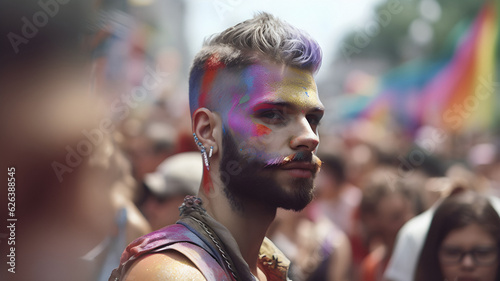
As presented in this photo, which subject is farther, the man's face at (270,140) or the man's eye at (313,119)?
the man's eye at (313,119)

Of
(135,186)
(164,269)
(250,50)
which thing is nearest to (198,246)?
(164,269)

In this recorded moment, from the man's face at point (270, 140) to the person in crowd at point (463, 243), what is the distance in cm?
214

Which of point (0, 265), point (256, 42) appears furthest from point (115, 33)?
point (256, 42)

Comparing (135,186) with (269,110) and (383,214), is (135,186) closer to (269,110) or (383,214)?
(383,214)

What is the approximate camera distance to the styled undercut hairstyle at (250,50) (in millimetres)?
2414

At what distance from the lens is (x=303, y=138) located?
230 centimetres

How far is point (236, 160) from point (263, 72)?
1.16 ft

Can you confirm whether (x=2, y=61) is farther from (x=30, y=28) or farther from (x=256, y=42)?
(x=256, y=42)

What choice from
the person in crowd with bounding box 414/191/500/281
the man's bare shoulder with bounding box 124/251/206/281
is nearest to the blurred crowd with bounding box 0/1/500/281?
the person in crowd with bounding box 414/191/500/281

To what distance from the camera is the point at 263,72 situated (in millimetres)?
2387

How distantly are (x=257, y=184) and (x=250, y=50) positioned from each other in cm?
52

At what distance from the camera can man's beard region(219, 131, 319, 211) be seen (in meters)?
2.30
